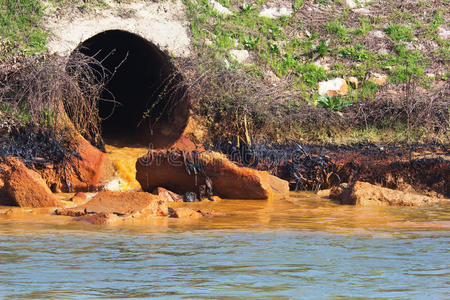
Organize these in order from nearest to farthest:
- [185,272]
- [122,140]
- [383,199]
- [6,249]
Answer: [185,272], [6,249], [383,199], [122,140]

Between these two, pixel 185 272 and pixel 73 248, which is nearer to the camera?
pixel 185 272

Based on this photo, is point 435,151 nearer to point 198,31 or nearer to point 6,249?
point 198,31

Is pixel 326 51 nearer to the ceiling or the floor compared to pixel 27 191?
nearer to the ceiling

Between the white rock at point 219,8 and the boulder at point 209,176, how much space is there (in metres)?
4.47

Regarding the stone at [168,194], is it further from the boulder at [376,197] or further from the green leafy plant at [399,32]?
the green leafy plant at [399,32]

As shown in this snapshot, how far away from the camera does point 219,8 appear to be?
1245 cm

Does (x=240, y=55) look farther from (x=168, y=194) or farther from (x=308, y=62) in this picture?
(x=168, y=194)

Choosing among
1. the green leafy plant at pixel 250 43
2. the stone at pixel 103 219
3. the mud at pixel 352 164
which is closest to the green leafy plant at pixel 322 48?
the green leafy plant at pixel 250 43

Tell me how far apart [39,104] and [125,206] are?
3498 mm

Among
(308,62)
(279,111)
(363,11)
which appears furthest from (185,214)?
(363,11)

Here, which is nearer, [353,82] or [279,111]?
[279,111]

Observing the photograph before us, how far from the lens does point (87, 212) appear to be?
6.80 metres

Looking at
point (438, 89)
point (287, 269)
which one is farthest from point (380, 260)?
point (438, 89)

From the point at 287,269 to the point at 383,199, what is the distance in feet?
13.7
